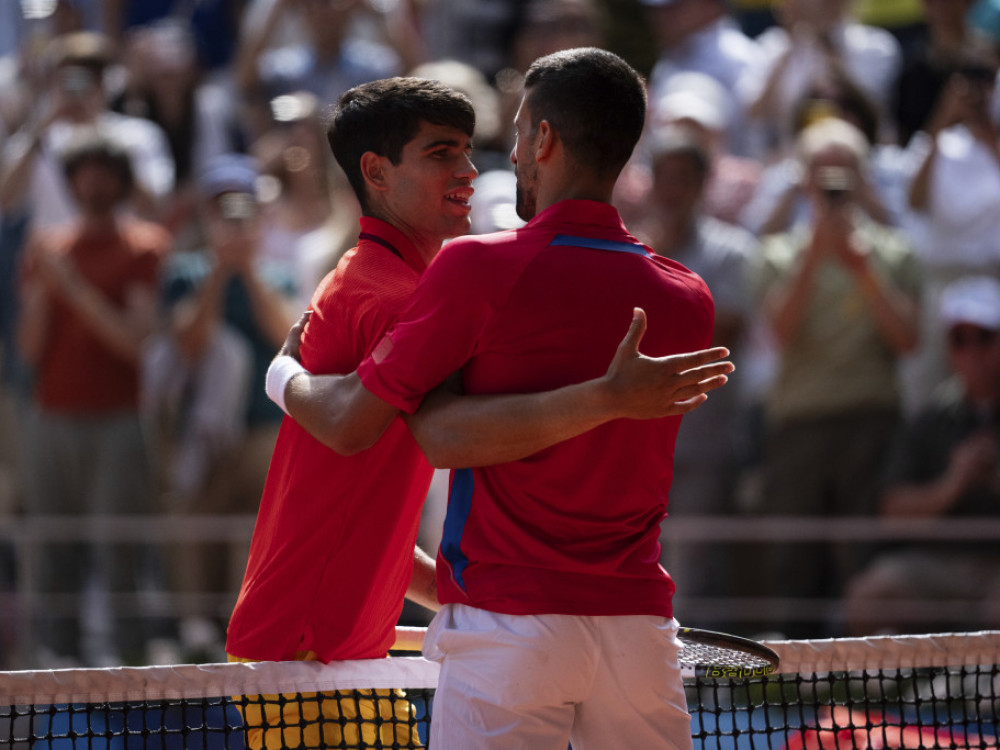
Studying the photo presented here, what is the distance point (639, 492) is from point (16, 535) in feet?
19.0

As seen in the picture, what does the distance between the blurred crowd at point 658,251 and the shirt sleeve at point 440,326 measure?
13.7ft

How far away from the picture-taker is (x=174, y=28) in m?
10.1

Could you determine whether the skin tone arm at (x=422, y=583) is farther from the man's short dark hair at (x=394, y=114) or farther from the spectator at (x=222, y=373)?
the spectator at (x=222, y=373)

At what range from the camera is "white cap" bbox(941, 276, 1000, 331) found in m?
7.15

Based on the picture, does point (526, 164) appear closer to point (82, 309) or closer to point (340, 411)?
point (340, 411)

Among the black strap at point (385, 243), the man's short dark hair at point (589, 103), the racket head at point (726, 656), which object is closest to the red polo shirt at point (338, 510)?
the black strap at point (385, 243)

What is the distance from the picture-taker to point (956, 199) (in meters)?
7.75

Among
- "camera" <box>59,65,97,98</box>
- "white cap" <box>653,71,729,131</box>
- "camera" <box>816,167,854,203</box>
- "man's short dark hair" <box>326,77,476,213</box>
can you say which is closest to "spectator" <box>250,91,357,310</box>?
"camera" <box>59,65,97,98</box>

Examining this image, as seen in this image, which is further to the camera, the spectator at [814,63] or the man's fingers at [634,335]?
the spectator at [814,63]

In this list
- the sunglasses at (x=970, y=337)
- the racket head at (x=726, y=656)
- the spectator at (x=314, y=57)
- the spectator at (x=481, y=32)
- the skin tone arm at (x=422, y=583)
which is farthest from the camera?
the spectator at (x=481, y=32)

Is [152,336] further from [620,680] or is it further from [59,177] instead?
[620,680]

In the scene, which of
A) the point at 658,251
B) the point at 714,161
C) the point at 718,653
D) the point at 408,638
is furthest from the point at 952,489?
the point at 408,638

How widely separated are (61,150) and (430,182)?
626cm

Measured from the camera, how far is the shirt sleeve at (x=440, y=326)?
9.10 feet
